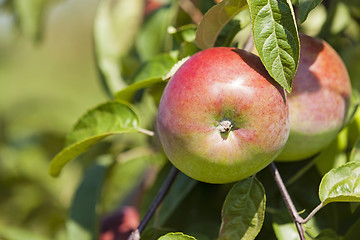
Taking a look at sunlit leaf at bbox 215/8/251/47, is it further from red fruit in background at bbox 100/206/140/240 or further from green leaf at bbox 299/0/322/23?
red fruit in background at bbox 100/206/140/240

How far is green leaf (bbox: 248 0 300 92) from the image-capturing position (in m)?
0.48

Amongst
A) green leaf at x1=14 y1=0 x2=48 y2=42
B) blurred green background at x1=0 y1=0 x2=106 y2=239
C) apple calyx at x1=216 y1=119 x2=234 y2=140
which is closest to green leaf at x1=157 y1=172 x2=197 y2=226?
apple calyx at x1=216 y1=119 x2=234 y2=140

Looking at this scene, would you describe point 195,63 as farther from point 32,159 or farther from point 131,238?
point 32,159

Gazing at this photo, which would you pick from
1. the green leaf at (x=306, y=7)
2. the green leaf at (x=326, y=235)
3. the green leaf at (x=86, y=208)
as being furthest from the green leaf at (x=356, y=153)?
the green leaf at (x=86, y=208)

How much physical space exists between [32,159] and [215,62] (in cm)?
113

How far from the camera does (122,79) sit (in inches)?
40.6

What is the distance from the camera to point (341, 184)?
1.77ft

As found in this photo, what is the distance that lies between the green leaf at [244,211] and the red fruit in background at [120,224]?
440 mm

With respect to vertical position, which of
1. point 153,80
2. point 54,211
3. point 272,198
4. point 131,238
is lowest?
point 54,211

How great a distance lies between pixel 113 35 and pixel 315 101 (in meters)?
0.66

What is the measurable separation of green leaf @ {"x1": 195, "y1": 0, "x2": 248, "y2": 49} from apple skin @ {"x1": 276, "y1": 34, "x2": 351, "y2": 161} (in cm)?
10

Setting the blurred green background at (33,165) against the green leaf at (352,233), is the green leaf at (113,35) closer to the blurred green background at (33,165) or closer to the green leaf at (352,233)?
the blurred green background at (33,165)

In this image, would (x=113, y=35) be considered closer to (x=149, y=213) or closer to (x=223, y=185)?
(x=223, y=185)

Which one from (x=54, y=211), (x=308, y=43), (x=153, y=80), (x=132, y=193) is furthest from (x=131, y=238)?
(x=54, y=211)
